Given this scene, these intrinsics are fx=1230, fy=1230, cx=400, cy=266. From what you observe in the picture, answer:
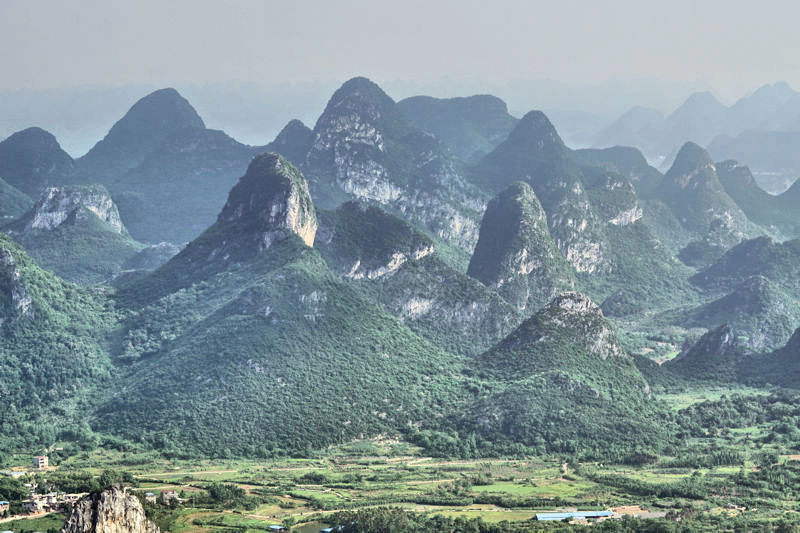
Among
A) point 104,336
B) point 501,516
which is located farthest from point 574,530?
point 104,336

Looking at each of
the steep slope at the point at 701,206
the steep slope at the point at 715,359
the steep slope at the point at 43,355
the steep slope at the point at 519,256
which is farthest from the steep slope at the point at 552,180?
the steep slope at the point at 43,355

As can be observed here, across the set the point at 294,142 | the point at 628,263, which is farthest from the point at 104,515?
the point at 294,142

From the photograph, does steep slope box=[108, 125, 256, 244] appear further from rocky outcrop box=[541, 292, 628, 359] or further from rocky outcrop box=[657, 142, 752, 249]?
rocky outcrop box=[541, 292, 628, 359]

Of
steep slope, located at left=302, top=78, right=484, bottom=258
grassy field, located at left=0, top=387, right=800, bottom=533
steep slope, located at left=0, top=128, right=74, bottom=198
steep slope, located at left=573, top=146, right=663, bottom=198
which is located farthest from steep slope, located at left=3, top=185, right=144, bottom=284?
steep slope, located at left=573, top=146, right=663, bottom=198

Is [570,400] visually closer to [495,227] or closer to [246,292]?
[246,292]

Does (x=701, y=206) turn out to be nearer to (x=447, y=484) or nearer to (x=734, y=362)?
(x=734, y=362)

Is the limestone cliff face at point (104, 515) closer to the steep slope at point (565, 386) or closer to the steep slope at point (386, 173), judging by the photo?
the steep slope at point (565, 386)
